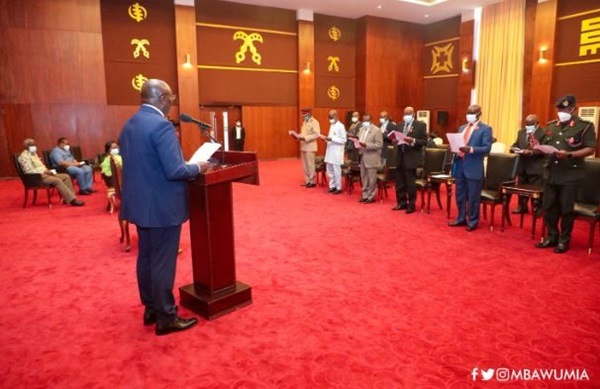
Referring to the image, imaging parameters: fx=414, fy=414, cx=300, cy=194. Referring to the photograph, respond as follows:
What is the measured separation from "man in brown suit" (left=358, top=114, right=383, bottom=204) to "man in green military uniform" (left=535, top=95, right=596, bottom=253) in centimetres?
262

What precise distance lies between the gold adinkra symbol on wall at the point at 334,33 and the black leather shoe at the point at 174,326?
1282 centimetres

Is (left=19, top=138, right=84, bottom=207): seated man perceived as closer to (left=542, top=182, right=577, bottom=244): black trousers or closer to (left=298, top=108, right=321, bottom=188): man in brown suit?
(left=298, top=108, right=321, bottom=188): man in brown suit

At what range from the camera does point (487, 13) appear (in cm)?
1222

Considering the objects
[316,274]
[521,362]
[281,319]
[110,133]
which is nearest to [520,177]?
[316,274]

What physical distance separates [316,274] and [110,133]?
9.27 m

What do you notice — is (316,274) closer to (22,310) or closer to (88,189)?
(22,310)

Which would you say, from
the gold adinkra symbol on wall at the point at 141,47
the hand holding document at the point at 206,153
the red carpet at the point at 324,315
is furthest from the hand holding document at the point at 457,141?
the gold adinkra symbol on wall at the point at 141,47

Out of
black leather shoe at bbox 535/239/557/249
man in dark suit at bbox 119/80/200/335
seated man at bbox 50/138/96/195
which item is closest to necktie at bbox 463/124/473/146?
black leather shoe at bbox 535/239/557/249

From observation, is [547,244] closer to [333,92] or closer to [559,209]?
[559,209]

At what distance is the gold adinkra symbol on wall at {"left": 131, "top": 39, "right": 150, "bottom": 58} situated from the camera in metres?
11.1

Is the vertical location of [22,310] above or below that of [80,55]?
below

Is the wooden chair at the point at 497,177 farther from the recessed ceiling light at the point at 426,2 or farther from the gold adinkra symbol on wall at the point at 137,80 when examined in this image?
the gold adinkra symbol on wall at the point at 137,80

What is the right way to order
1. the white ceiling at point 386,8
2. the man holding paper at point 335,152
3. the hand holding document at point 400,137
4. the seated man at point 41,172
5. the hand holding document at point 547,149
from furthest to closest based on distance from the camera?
1. the white ceiling at point 386,8
2. the man holding paper at point 335,152
3. the seated man at point 41,172
4. the hand holding document at point 400,137
5. the hand holding document at point 547,149

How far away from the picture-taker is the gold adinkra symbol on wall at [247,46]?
12375 millimetres
